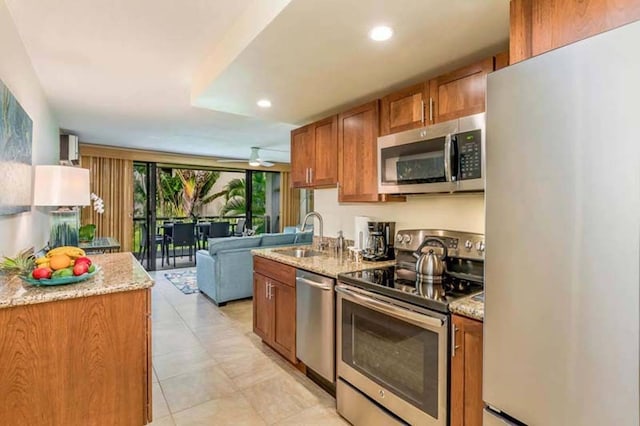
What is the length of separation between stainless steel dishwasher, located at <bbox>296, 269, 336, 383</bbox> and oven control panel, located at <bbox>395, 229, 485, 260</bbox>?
630 millimetres

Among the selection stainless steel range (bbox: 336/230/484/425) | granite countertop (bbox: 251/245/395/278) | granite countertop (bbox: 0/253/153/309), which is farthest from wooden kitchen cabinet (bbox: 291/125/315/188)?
granite countertop (bbox: 0/253/153/309)

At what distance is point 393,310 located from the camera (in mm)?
1755

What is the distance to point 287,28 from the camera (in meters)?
1.71

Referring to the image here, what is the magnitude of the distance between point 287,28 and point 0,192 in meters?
1.74

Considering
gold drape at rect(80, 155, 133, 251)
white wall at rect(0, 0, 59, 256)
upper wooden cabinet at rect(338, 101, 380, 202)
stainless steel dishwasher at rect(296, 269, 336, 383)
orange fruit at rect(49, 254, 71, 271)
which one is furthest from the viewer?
gold drape at rect(80, 155, 133, 251)

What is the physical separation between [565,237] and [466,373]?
2.54 feet

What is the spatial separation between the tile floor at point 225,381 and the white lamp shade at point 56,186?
153 centimetres

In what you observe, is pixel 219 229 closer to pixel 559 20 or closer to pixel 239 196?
pixel 239 196

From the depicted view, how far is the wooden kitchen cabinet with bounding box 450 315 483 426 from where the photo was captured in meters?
1.42

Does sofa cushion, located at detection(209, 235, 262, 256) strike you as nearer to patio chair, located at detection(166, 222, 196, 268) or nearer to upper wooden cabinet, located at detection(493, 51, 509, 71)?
patio chair, located at detection(166, 222, 196, 268)

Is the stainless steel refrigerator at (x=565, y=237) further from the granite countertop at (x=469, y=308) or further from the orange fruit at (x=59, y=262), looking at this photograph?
the orange fruit at (x=59, y=262)

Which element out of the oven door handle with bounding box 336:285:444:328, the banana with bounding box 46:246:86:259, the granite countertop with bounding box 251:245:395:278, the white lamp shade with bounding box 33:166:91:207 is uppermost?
the white lamp shade with bounding box 33:166:91:207

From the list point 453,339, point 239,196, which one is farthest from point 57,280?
point 239,196

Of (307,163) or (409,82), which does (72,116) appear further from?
(409,82)
